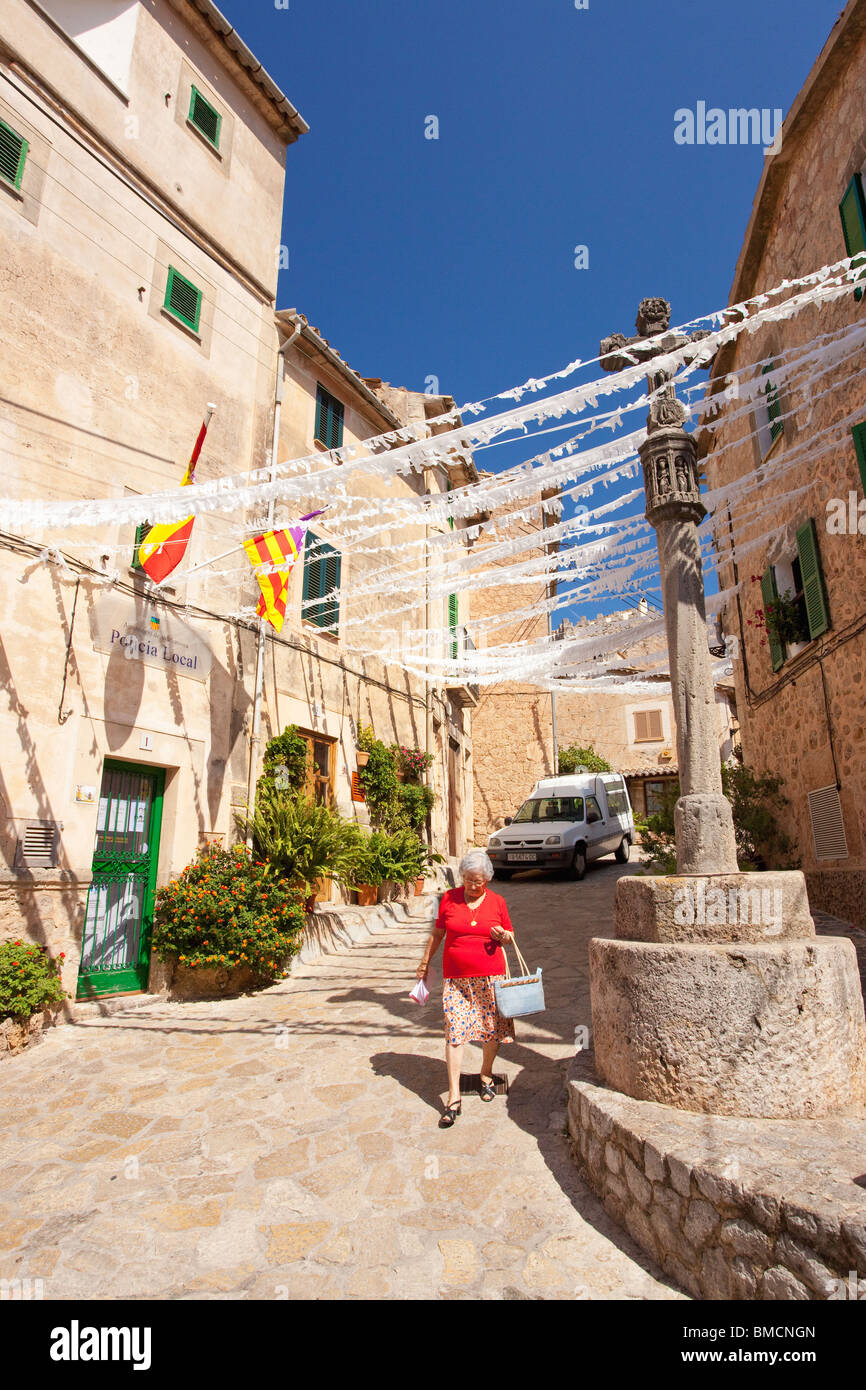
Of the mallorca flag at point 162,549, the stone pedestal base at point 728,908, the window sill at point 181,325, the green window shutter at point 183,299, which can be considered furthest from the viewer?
the green window shutter at point 183,299

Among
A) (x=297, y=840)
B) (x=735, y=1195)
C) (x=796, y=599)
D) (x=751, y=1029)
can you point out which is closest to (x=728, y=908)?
(x=751, y=1029)

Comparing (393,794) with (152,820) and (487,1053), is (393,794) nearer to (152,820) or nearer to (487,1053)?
(152,820)

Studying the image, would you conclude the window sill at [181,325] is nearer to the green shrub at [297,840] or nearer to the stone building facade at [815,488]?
the green shrub at [297,840]

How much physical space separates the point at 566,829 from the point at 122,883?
818 cm

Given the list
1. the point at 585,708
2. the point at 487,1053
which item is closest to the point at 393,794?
the point at 487,1053

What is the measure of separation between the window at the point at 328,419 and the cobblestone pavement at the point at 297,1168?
29.2 ft

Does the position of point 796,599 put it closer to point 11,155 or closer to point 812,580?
point 812,580

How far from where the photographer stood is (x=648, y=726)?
25125 millimetres

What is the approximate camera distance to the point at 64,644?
7.05 m

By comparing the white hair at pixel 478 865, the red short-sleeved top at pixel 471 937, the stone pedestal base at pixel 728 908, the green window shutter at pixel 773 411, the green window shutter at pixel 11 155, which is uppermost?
the green window shutter at pixel 11 155

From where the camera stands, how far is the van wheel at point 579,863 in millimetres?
13320

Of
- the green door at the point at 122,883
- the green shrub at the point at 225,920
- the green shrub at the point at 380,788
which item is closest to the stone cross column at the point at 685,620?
the green shrub at the point at 225,920

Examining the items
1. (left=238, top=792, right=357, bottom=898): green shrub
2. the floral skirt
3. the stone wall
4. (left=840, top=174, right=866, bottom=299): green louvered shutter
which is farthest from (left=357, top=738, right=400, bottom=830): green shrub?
the stone wall

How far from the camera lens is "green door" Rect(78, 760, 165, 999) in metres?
7.25
